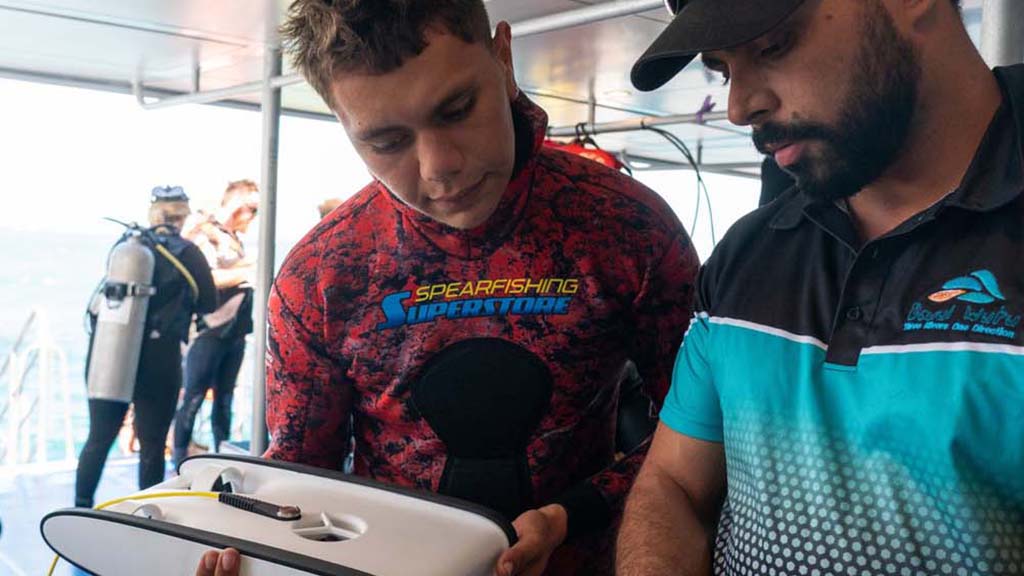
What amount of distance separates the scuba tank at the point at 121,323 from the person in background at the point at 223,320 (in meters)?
0.66

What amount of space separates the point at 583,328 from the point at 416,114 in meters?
0.36

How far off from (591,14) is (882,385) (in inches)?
50.7

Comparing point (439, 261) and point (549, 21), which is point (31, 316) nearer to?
point (549, 21)

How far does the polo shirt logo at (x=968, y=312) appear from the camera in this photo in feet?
2.63

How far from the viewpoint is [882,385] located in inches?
33.5

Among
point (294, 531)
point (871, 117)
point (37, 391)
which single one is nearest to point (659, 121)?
point (871, 117)

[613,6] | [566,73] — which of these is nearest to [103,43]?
[566,73]

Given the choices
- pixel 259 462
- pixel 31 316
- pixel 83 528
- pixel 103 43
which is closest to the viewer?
→ pixel 83 528

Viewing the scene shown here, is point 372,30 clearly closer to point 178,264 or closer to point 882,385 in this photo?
point 882,385

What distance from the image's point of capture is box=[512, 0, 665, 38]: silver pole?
70.5 inches

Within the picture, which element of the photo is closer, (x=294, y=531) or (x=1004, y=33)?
(x=294, y=531)

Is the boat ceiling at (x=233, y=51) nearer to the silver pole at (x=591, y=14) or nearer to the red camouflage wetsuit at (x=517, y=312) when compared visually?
the silver pole at (x=591, y=14)

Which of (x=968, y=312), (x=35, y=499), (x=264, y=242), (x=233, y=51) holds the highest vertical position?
(x=233, y=51)

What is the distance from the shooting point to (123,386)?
411 cm
